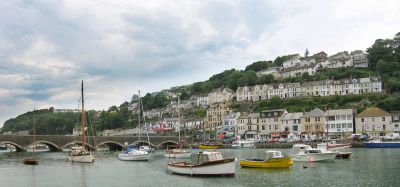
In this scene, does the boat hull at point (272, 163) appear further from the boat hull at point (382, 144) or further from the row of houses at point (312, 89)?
the row of houses at point (312, 89)

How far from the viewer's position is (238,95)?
586 ft

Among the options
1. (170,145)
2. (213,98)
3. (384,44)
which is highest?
(384,44)

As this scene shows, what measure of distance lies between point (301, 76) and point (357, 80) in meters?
29.0

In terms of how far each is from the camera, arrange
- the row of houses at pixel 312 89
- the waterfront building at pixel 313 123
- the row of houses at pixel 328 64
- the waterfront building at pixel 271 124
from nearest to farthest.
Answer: the waterfront building at pixel 313 123
the waterfront building at pixel 271 124
the row of houses at pixel 312 89
the row of houses at pixel 328 64

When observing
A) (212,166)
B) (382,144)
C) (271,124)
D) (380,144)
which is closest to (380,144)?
(380,144)

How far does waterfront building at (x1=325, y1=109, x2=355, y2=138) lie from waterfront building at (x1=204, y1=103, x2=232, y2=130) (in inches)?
1931

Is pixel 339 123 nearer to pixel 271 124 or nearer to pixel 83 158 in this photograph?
pixel 271 124

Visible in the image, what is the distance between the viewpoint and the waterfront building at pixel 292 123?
408ft

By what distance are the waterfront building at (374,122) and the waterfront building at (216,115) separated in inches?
2210

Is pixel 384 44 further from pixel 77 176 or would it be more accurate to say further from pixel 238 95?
pixel 77 176

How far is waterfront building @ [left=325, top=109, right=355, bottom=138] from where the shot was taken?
11531 cm

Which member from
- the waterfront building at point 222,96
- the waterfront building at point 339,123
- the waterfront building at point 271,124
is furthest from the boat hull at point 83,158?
the waterfront building at point 222,96

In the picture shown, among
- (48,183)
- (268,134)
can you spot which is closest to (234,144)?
(268,134)

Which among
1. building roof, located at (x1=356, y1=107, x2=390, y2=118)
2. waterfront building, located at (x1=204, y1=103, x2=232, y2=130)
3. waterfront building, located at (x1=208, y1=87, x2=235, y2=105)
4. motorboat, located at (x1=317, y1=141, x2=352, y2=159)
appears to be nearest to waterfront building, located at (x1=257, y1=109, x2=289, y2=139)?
building roof, located at (x1=356, y1=107, x2=390, y2=118)
